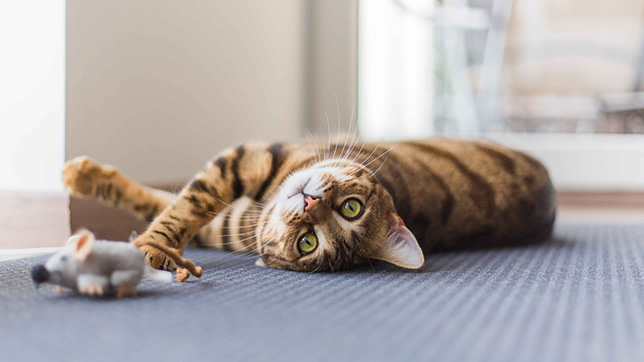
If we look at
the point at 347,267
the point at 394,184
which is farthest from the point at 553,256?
the point at 347,267

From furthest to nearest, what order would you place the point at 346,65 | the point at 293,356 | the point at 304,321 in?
the point at 346,65 < the point at 304,321 < the point at 293,356

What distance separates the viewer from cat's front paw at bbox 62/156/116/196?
4.42ft

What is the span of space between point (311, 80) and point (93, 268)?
211 cm

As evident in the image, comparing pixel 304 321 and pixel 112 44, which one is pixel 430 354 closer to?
pixel 304 321

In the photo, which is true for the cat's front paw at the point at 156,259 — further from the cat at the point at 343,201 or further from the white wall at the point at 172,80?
the white wall at the point at 172,80

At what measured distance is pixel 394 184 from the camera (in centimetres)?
138

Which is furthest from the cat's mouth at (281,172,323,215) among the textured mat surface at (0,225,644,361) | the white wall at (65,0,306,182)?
the white wall at (65,0,306,182)

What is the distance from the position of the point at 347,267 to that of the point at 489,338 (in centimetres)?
51

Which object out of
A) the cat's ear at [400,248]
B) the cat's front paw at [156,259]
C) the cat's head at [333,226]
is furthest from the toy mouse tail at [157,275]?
the cat's ear at [400,248]

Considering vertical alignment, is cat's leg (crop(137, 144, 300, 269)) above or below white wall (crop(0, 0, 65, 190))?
below

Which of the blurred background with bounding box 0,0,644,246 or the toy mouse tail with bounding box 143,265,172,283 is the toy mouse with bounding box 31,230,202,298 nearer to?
the toy mouse tail with bounding box 143,265,172,283

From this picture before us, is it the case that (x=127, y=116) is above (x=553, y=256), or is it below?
above

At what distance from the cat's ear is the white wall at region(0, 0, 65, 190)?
79cm

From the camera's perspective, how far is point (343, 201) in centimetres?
116
